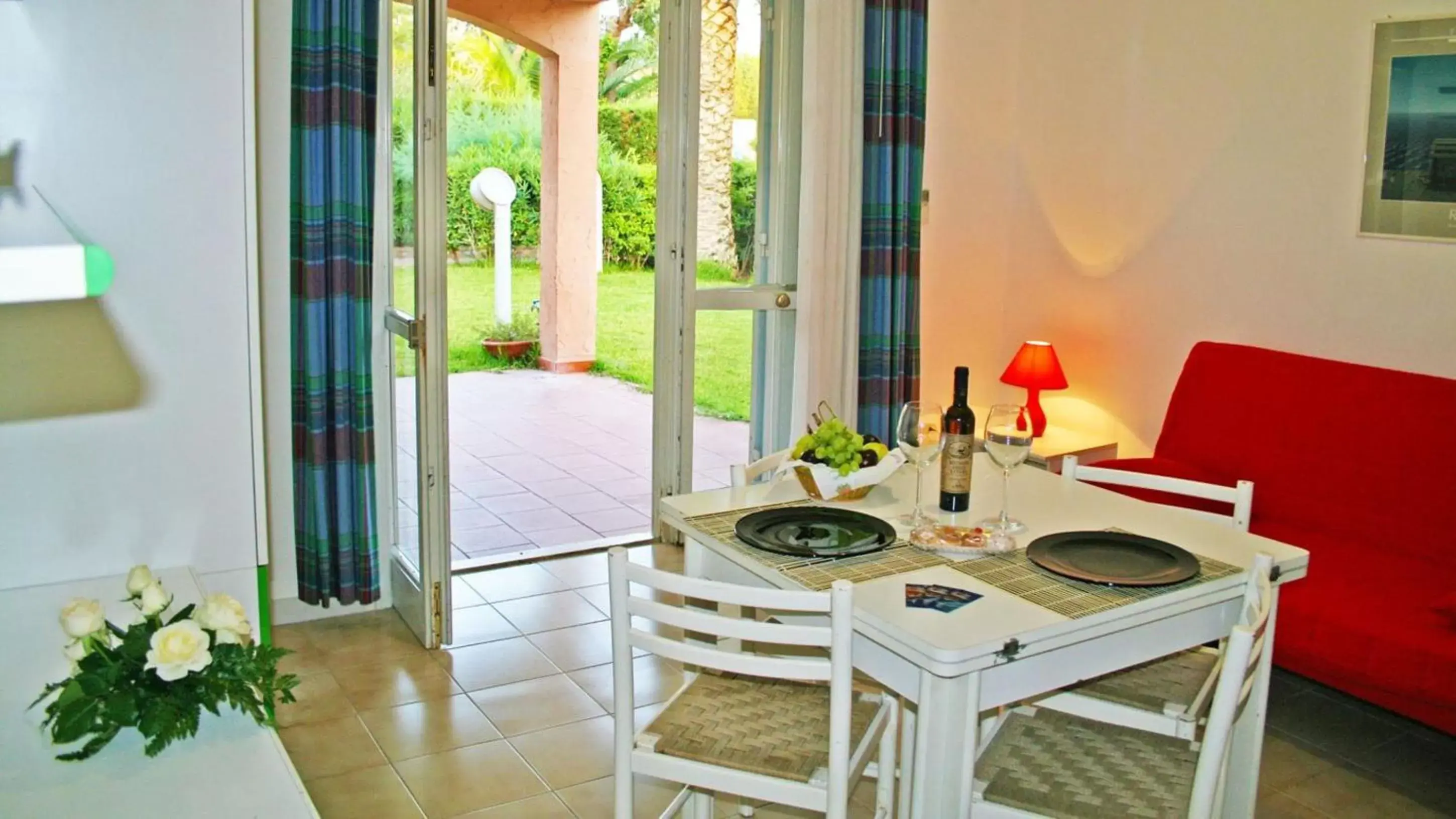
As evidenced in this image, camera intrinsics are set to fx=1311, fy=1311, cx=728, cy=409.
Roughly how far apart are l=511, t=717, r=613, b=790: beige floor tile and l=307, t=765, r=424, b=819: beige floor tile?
304mm

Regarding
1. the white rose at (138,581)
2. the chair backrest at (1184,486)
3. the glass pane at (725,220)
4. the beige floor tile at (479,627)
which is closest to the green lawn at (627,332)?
the glass pane at (725,220)

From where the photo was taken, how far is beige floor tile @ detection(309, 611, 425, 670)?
368 cm

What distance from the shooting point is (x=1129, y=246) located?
4.59m

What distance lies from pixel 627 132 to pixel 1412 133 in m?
7.41

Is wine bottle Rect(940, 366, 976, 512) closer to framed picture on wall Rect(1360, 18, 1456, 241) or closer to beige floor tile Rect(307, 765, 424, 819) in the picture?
beige floor tile Rect(307, 765, 424, 819)

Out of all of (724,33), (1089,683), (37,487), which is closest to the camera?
(37,487)

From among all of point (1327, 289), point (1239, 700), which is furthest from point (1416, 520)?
point (1239, 700)

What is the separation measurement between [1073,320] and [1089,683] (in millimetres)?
2496

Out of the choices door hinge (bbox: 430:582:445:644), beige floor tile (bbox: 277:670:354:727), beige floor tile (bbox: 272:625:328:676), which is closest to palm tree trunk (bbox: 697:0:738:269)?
door hinge (bbox: 430:582:445:644)

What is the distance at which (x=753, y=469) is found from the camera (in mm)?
2914

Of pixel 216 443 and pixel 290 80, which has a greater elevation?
pixel 290 80

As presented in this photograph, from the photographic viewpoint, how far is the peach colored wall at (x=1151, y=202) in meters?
3.85

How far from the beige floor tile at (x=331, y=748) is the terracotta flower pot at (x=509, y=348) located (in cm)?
602

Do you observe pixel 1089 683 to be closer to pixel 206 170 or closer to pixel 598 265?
pixel 206 170
